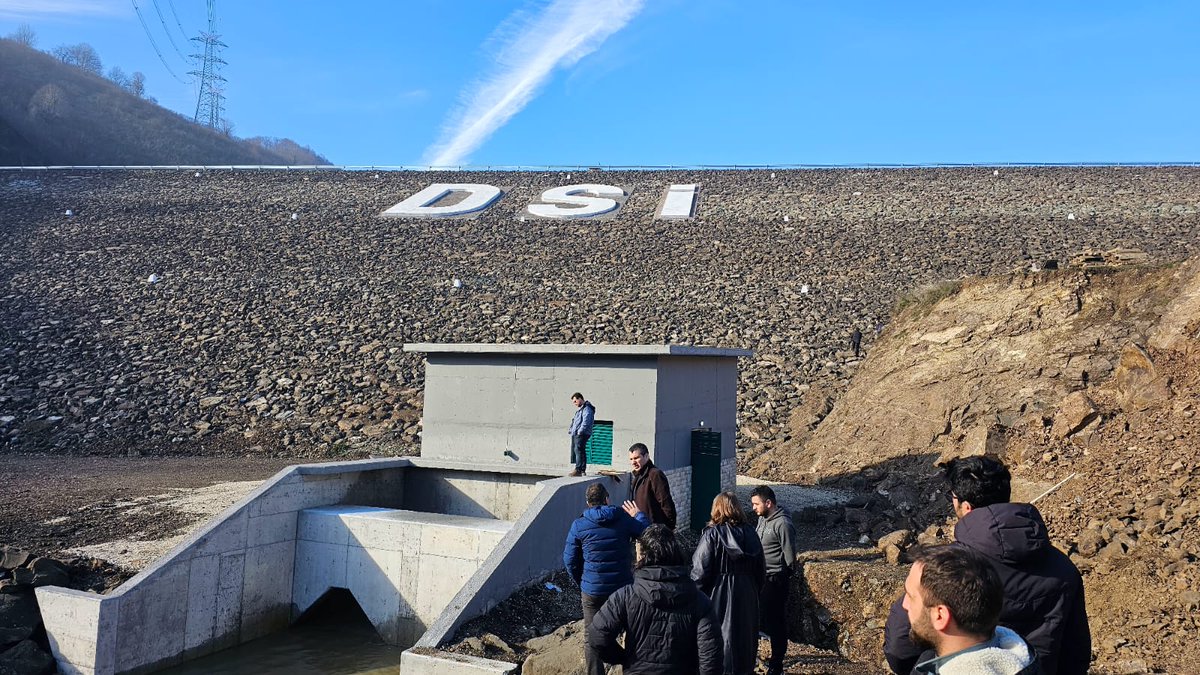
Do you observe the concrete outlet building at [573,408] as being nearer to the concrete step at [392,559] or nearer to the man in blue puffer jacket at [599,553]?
the concrete step at [392,559]

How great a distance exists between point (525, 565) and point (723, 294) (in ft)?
52.7

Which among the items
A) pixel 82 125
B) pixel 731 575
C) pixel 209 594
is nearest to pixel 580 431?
pixel 209 594

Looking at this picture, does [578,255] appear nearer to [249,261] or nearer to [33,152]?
[249,261]

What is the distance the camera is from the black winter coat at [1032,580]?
3.15m

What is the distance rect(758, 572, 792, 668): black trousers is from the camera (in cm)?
584

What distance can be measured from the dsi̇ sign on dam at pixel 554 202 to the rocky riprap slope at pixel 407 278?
0.73 metres

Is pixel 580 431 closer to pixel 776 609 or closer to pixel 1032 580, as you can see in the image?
pixel 776 609

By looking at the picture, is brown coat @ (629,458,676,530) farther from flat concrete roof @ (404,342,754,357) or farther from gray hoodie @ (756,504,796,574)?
flat concrete roof @ (404,342,754,357)

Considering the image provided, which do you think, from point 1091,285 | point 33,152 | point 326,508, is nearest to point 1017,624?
point 326,508

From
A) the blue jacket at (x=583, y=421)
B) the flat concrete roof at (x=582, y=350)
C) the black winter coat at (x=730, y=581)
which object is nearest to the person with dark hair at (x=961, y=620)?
the black winter coat at (x=730, y=581)

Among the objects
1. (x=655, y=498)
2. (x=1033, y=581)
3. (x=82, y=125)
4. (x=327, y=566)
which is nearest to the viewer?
(x=1033, y=581)

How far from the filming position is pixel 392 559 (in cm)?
967

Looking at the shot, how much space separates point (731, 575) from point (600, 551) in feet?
2.94

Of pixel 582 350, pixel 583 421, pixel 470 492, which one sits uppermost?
pixel 582 350
